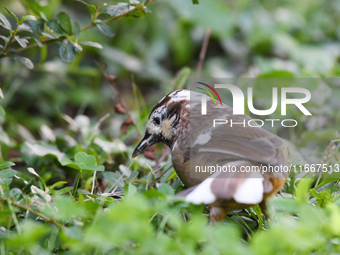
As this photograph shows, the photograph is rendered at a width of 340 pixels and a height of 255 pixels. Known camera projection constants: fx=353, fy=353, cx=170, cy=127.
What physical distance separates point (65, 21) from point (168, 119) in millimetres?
670

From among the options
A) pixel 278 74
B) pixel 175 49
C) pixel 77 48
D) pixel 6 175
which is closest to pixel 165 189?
pixel 6 175

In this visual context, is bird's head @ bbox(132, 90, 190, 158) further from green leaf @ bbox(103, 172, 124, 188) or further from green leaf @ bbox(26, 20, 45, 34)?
green leaf @ bbox(26, 20, 45, 34)

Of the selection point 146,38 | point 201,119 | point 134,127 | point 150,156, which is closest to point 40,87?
point 146,38

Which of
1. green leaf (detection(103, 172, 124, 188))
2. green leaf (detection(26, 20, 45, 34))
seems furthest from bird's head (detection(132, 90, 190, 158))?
green leaf (detection(26, 20, 45, 34))

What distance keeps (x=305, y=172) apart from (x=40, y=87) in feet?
9.77

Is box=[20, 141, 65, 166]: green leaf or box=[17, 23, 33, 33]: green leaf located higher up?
box=[17, 23, 33, 33]: green leaf

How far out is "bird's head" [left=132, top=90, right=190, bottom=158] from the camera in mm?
1705

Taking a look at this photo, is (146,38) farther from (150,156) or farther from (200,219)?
(200,219)

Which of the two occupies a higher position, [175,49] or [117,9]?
[117,9]

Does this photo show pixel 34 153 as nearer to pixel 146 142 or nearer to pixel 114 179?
A: pixel 114 179

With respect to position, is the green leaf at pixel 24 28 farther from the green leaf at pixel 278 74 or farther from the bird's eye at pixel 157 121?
the green leaf at pixel 278 74

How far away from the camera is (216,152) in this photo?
4.79ft

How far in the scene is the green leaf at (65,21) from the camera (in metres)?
1.66

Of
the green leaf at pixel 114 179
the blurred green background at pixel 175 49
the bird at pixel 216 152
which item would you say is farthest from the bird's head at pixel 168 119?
the blurred green background at pixel 175 49
